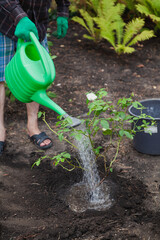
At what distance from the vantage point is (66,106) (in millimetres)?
4129

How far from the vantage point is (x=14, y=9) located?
2658 millimetres

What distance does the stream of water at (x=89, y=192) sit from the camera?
2.59 m

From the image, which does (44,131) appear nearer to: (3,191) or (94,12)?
(3,191)

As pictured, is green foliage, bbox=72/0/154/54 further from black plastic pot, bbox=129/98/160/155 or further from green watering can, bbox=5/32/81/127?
green watering can, bbox=5/32/81/127

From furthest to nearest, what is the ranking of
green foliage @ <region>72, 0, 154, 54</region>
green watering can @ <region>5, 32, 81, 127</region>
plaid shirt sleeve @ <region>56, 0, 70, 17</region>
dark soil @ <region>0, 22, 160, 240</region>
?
green foliage @ <region>72, 0, 154, 54</region>
plaid shirt sleeve @ <region>56, 0, 70, 17</region>
dark soil @ <region>0, 22, 160, 240</region>
green watering can @ <region>5, 32, 81, 127</region>

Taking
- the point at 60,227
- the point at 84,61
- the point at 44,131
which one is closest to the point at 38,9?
the point at 44,131

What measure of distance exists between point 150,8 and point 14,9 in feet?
11.3

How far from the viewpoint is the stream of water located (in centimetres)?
259

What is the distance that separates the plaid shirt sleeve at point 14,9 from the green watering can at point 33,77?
366mm

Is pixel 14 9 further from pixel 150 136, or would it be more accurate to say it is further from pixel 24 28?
pixel 150 136

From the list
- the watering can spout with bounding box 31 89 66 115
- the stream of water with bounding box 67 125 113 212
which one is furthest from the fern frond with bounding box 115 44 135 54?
the watering can spout with bounding box 31 89 66 115

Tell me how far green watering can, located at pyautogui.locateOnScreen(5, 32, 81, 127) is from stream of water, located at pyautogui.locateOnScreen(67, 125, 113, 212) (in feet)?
1.66

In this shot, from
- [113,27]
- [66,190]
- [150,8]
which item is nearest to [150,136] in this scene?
[66,190]

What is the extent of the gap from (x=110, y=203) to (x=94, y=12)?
4504mm
